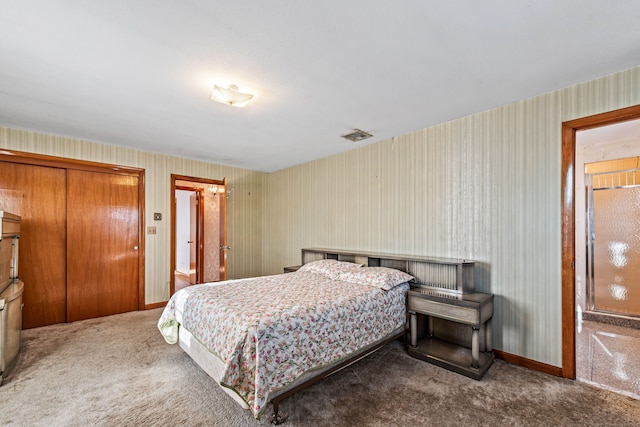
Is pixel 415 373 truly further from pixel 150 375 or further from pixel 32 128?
pixel 32 128

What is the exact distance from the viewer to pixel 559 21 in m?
1.62

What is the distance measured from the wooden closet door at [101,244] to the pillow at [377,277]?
327cm

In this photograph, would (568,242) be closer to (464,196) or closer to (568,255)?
(568,255)

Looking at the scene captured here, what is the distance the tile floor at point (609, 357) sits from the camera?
7.47ft

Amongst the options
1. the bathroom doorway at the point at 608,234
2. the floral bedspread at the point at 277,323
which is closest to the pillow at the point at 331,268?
the floral bedspread at the point at 277,323

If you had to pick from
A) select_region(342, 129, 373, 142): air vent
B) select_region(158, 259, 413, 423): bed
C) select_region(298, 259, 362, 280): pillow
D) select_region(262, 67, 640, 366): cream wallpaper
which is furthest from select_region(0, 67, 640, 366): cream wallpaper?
select_region(158, 259, 413, 423): bed

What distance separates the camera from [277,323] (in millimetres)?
1866

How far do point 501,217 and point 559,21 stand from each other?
165 cm

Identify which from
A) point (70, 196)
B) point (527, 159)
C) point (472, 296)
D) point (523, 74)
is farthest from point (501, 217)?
point (70, 196)

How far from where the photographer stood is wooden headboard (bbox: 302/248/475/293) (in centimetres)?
269

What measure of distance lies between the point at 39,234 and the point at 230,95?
3284 millimetres

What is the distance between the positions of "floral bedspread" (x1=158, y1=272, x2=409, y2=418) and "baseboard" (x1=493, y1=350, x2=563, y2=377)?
939 mm

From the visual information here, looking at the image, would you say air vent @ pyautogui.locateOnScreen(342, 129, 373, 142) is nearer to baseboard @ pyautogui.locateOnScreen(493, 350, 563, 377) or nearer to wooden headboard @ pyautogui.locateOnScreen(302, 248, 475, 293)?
wooden headboard @ pyautogui.locateOnScreen(302, 248, 475, 293)

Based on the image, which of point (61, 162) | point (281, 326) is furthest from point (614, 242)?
point (61, 162)
